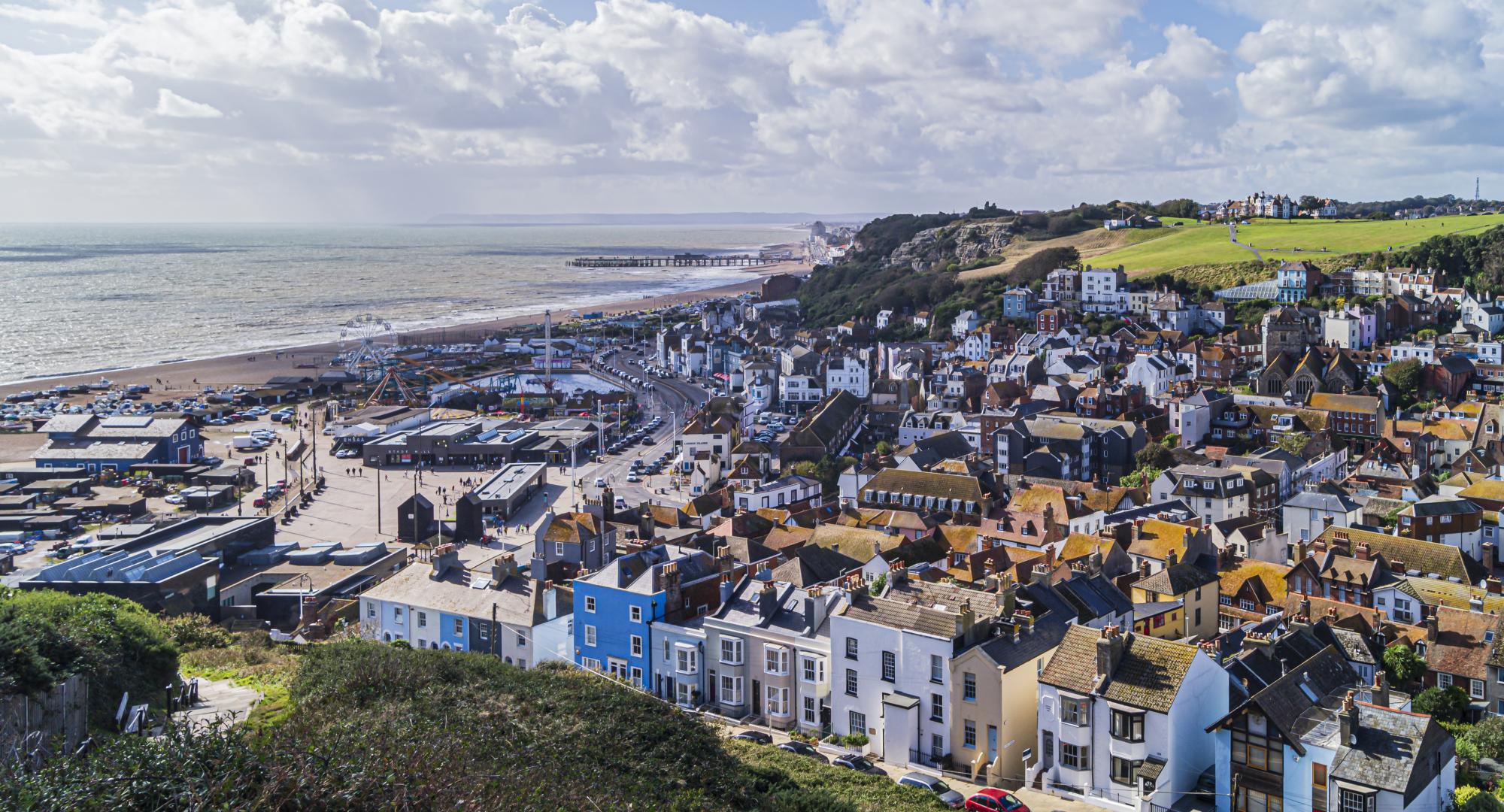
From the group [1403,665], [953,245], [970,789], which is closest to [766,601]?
[970,789]

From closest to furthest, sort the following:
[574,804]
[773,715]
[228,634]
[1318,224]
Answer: [574,804] < [773,715] < [228,634] < [1318,224]

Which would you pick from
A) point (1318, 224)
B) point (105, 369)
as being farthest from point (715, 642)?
point (1318, 224)

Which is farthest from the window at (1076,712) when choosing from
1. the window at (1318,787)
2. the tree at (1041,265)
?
the tree at (1041,265)

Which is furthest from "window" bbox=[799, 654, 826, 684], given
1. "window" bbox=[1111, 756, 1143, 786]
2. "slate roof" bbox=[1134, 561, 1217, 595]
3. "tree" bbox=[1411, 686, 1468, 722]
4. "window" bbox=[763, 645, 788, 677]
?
"tree" bbox=[1411, 686, 1468, 722]

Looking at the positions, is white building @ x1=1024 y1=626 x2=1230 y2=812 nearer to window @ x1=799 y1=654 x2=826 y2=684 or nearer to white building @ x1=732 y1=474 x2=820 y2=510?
window @ x1=799 y1=654 x2=826 y2=684

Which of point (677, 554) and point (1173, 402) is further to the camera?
point (1173, 402)

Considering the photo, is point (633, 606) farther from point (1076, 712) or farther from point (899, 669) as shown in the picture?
point (1076, 712)

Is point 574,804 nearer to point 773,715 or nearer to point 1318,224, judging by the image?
point 773,715

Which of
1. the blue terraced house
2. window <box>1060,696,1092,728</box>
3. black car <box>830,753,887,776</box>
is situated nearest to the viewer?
window <box>1060,696,1092,728</box>
